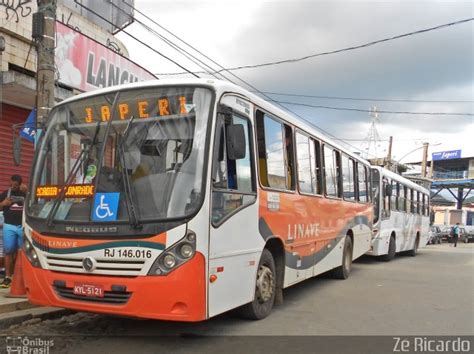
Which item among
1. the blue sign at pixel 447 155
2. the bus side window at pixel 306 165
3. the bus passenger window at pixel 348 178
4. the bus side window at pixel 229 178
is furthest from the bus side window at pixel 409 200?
the blue sign at pixel 447 155

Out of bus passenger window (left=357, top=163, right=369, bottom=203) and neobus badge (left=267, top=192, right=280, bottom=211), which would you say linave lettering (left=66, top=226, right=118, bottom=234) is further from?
bus passenger window (left=357, top=163, right=369, bottom=203)

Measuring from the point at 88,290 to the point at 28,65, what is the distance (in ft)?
23.4

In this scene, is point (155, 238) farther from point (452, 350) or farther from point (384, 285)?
point (384, 285)

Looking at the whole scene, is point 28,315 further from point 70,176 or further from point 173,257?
point 173,257

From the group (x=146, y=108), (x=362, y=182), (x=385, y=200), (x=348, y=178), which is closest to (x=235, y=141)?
(x=146, y=108)

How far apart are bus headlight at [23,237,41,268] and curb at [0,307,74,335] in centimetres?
107

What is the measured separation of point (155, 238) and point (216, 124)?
1.42m

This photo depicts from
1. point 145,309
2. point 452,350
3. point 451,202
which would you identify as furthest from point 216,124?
point 451,202

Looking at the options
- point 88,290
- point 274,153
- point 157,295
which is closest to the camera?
point 157,295

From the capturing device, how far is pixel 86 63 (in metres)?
11.0

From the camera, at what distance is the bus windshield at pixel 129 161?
16.3 feet

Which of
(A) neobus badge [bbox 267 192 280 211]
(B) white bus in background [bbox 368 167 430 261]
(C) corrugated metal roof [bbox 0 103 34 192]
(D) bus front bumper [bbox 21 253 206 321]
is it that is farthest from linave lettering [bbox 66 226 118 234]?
(B) white bus in background [bbox 368 167 430 261]

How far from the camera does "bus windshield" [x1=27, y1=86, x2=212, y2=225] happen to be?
4973 mm

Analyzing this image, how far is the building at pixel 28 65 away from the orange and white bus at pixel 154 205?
4311 mm
